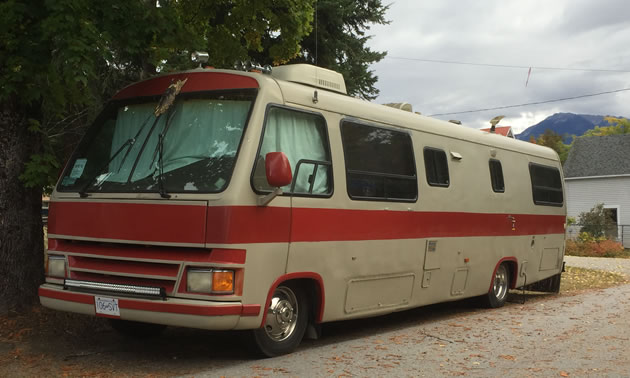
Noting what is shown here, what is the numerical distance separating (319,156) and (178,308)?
95.3 inches

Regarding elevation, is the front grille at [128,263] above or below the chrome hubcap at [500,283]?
above

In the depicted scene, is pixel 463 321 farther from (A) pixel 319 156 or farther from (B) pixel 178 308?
(B) pixel 178 308

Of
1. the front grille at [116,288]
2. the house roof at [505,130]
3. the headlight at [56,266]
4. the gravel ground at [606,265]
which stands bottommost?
the gravel ground at [606,265]

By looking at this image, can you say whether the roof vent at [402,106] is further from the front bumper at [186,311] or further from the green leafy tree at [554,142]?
the green leafy tree at [554,142]

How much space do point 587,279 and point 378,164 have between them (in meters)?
12.2

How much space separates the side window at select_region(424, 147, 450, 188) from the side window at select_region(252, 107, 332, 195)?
2414 mm

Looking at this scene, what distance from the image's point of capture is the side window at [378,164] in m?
8.78

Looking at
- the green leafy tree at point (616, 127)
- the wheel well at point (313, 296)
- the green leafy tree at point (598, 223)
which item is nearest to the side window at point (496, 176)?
the wheel well at point (313, 296)

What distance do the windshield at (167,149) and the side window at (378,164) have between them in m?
1.70

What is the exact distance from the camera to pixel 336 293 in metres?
8.35

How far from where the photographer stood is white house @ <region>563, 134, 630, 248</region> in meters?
43.4

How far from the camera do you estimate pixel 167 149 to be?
7.55 meters

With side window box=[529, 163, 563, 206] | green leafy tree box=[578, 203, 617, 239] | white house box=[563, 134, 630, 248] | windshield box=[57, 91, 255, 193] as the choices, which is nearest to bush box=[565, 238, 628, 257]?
green leafy tree box=[578, 203, 617, 239]

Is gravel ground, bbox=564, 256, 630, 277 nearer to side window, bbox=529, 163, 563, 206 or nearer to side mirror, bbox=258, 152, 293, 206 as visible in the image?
side window, bbox=529, 163, 563, 206
